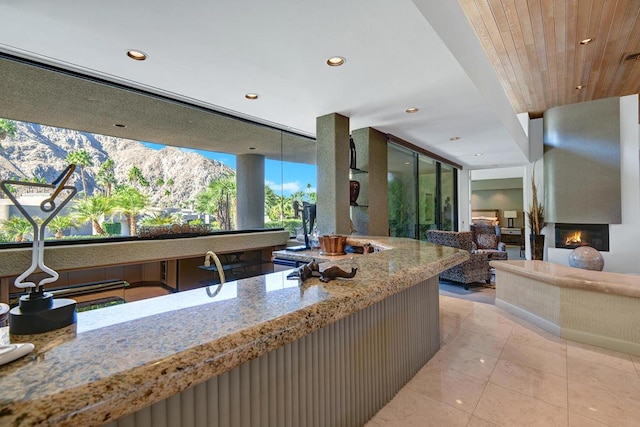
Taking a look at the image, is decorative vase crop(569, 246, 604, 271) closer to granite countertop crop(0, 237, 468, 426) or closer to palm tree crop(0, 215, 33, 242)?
granite countertop crop(0, 237, 468, 426)

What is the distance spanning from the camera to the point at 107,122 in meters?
3.56

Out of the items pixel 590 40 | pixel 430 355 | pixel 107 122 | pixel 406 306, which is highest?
pixel 590 40

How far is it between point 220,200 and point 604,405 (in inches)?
176

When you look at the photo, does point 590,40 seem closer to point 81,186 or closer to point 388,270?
point 388,270

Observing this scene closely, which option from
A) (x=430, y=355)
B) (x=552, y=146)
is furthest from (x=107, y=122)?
(x=552, y=146)

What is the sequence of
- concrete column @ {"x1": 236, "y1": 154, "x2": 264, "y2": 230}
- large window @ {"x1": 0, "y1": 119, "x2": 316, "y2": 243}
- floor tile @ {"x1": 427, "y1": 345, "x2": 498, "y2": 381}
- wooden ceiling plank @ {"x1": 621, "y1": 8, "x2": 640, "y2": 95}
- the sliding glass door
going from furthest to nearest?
1. the sliding glass door
2. concrete column @ {"x1": 236, "y1": 154, "x2": 264, "y2": 230}
3. wooden ceiling plank @ {"x1": 621, "y1": 8, "x2": 640, "y2": 95}
4. large window @ {"x1": 0, "y1": 119, "x2": 316, "y2": 243}
5. floor tile @ {"x1": 427, "y1": 345, "x2": 498, "y2": 381}

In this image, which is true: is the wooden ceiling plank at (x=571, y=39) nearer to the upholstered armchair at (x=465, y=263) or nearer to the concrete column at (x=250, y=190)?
the upholstered armchair at (x=465, y=263)

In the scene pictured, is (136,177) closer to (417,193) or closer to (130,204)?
(130,204)

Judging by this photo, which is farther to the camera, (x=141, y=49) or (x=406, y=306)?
(x=141, y=49)

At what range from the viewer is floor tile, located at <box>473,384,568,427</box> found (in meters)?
1.68

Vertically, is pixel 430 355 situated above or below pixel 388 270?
below

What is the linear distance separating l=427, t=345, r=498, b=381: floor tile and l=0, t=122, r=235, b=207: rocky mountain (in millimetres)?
3568

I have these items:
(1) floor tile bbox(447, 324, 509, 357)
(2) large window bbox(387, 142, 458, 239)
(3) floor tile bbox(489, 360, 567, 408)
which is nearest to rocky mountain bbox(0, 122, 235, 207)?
(2) large window bbox(387, 142, 458, 239)

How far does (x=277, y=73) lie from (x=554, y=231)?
278 inches
